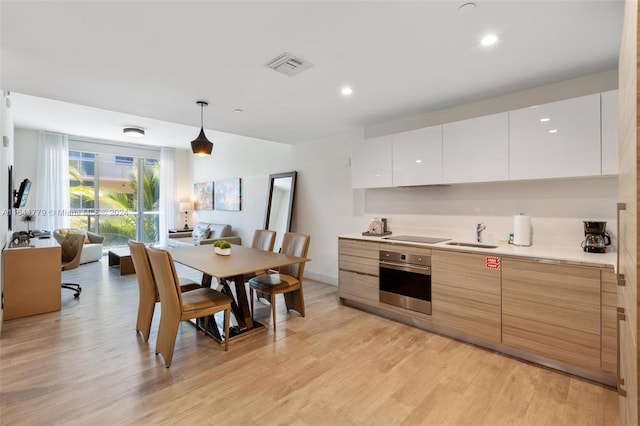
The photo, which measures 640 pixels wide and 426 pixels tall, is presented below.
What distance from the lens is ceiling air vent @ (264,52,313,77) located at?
2.37 meters

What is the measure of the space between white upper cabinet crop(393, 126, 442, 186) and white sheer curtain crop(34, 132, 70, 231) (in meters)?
7.32

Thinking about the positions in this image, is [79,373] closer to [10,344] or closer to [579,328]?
[10,344]

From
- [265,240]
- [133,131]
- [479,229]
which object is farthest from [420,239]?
[133,131]

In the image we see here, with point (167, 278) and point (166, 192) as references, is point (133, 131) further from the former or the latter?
point (167, 278)

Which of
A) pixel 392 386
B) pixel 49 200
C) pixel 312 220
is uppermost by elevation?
pixel 49 200

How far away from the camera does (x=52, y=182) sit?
6.63 metres

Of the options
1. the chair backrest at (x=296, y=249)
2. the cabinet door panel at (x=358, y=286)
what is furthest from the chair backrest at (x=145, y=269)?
the cabinet door panel at (x=358, y=286)

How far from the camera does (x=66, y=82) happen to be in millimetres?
2818

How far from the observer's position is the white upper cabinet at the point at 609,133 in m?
2.35

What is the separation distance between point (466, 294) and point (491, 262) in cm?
40

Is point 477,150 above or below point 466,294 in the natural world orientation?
above

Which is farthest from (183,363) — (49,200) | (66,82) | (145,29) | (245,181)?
(49,200)

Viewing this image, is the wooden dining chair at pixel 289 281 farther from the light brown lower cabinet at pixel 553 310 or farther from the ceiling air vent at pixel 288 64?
the light brown lower cabinet at pixel 553 310

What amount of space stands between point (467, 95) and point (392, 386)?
113 inches
